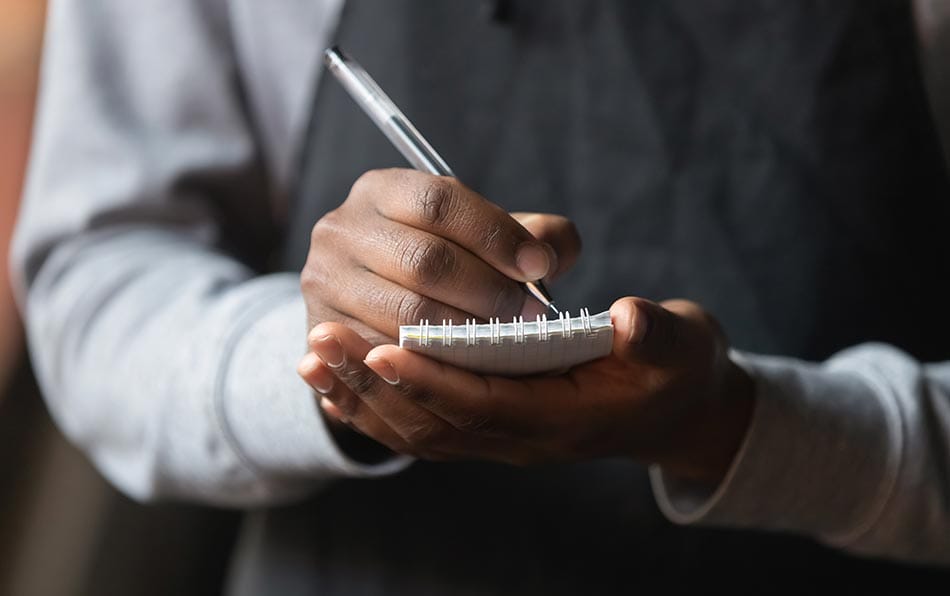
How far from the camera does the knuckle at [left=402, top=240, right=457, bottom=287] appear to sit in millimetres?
188

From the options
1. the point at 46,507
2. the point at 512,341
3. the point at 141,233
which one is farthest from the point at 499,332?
the point at 46,507

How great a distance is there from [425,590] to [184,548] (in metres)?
0.17

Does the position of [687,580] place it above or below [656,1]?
below

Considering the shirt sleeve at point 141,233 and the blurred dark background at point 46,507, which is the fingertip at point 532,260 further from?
the blurred dark background at point 46,507

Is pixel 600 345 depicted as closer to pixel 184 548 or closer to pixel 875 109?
pixel 875 109

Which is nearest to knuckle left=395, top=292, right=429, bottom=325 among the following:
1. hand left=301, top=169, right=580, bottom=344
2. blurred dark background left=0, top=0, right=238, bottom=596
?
hand left=301, top=169, right=580, bottom=344

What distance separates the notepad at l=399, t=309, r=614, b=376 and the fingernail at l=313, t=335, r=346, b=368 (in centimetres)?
1

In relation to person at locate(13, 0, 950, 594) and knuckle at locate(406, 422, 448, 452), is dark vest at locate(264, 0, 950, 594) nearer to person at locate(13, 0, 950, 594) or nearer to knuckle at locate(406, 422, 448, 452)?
person at locate(13, 0, 950, 594)

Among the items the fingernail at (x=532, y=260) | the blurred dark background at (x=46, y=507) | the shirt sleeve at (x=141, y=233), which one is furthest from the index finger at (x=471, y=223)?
the blurred dark background at (x=46, y=507)

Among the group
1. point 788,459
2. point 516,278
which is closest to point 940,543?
point 788,459

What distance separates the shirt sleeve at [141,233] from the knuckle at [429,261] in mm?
105

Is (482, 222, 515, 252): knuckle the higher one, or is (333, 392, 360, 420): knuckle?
(482, 222, 515, 252): knuckle

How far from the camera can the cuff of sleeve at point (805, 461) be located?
26cm

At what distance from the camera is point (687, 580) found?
1.07 ft
